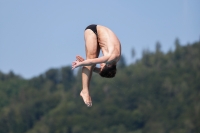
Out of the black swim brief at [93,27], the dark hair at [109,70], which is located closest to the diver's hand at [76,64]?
the dark hair at [109,70]

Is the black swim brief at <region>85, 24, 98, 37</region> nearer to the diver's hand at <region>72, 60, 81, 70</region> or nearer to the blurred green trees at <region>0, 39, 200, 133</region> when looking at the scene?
the diver's hand at <region>72, 60, 81, 70</region>

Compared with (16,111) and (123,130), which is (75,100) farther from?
(123,130)

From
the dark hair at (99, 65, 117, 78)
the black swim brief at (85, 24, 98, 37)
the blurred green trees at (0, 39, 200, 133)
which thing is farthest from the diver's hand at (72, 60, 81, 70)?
the blurred green trees at (0, 39, 200, 133)

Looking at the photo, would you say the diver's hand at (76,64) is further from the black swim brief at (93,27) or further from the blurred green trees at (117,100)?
the blurred green trees at (117,100)

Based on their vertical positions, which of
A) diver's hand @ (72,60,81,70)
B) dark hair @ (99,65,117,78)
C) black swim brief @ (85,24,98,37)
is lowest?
dark hair @ (99,65,117,78)

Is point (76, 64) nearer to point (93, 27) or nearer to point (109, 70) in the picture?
point (109, 70)

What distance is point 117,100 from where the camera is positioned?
115938 millimetres

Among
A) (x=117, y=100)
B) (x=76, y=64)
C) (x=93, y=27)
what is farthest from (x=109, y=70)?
(x=117, y=100)

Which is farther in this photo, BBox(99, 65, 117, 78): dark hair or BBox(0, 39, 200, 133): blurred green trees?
BBox(0, 39, 200, 133): blurred green trees

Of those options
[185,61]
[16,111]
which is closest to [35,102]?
[16,111]

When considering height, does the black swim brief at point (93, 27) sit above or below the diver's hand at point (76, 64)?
above

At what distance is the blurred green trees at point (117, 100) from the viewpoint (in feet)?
340

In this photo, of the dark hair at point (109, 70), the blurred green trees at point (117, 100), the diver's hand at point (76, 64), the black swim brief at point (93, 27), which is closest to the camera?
the diver's hand at point (76, 64)

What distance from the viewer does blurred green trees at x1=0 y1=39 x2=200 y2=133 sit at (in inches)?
4075
